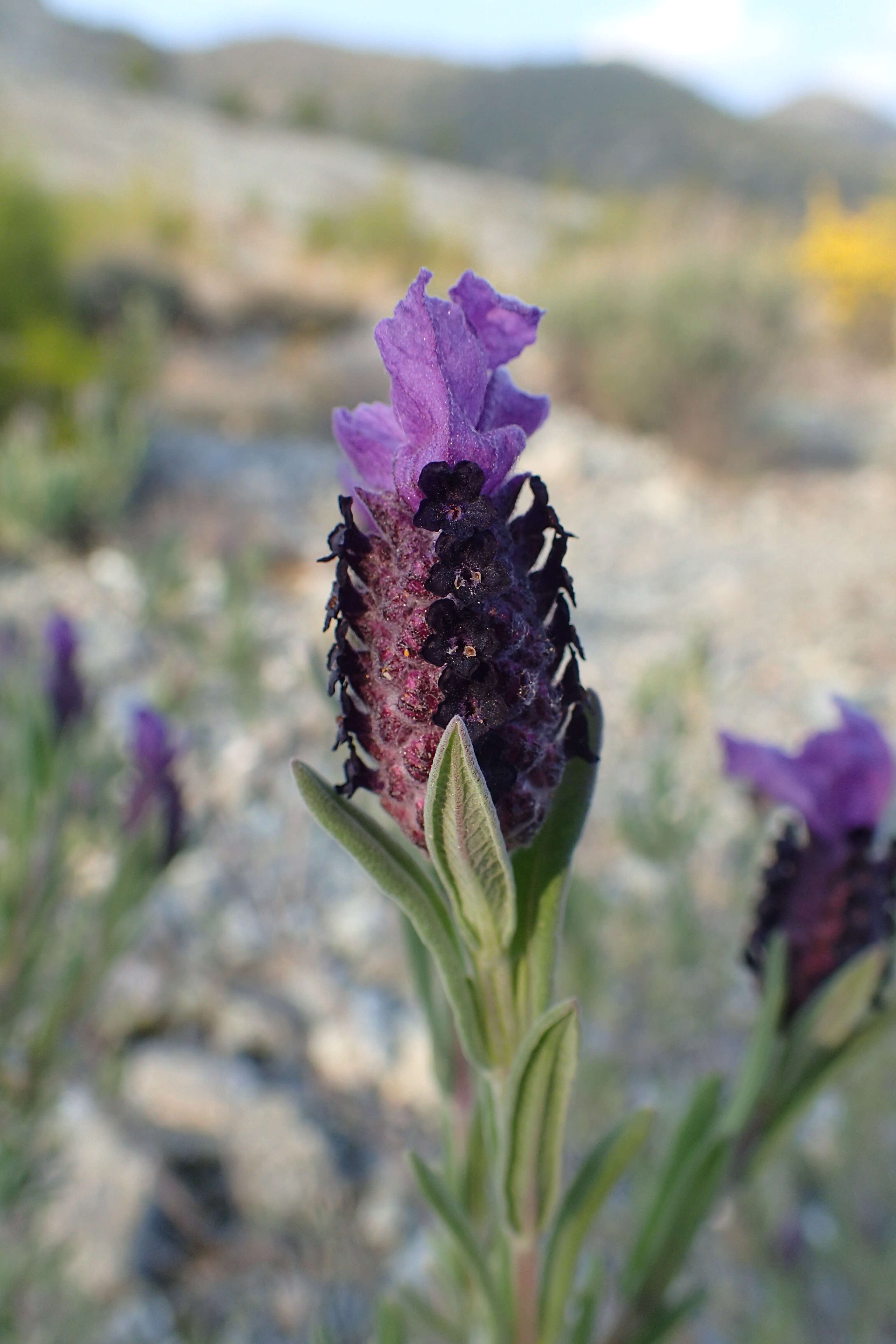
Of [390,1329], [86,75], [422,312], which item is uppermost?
[86,75]

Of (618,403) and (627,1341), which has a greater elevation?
(618,403)

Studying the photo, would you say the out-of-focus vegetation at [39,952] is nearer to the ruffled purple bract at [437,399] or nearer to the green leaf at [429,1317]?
the green leaf at [429,1317]

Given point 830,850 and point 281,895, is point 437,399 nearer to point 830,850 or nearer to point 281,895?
point 830,850

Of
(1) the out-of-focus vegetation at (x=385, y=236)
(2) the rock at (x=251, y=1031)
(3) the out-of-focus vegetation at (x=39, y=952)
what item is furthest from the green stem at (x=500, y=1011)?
(1) the out-of-focus vegetation at (x=385, y=236)

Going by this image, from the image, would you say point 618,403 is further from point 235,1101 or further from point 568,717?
point 568,717

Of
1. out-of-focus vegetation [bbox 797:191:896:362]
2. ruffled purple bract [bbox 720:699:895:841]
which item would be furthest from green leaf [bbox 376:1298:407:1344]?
out-of-focus vegetation [bbox 797:191:896:362]

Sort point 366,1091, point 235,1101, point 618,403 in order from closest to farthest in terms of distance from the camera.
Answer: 1. point 235,1101
2. point 366,1091
3. point 618,403

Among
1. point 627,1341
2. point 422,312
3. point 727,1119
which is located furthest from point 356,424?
point 627,1341

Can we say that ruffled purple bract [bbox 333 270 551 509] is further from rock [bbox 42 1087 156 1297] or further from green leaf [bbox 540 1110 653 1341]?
rock [bbox 42 1087 156 1297]
